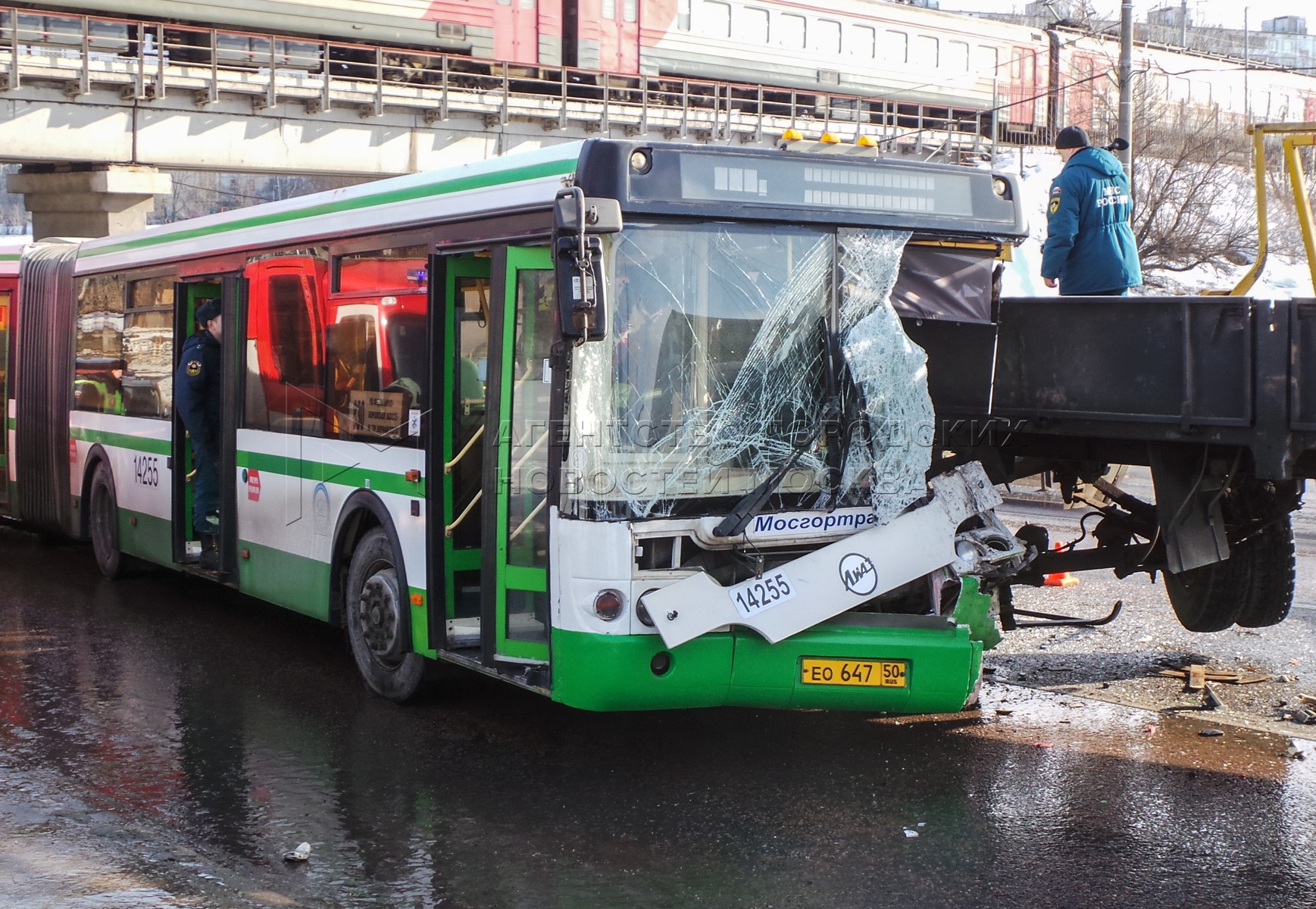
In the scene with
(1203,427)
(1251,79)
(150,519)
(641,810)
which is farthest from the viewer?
(1251,79)

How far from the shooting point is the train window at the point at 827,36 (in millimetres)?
40188

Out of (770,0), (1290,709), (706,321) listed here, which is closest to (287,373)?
(706,321)

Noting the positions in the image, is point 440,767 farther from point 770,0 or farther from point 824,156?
point 770,0

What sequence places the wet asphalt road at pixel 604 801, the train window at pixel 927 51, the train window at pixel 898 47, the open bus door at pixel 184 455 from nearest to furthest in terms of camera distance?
the wet asphalt road at pixel 604 801, the open bus door at pixel 184 455, the train window at pixel 898 47, the train window at pixel 927 51

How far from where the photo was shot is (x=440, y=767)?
264 inches

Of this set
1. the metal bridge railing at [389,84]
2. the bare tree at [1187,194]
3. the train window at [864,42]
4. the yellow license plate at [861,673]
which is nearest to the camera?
the yellow license plate at [861,673]

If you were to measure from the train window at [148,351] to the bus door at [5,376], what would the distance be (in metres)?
3.09

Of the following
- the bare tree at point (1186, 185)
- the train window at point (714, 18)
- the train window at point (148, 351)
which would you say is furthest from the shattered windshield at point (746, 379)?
the train window at point (714, 18)

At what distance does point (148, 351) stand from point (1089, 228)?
276 inches

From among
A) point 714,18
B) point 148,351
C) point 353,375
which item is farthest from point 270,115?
point 353,375

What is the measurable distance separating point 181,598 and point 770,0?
101 feet

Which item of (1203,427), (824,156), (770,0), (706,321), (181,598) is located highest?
(770,0)

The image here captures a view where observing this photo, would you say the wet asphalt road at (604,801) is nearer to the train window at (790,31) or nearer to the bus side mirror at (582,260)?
the bus side mirror at (582,260)

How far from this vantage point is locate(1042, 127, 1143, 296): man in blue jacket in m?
8.59
